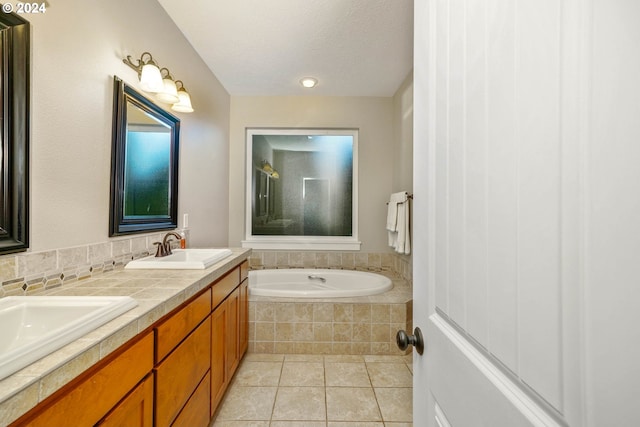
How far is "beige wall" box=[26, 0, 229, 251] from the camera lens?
111 cm

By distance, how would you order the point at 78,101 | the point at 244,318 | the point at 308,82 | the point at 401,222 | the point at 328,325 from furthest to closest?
the point at 308,82 < the point at 401,222 < the point at 328,325 < the point at 244,318 < the point at 78,101

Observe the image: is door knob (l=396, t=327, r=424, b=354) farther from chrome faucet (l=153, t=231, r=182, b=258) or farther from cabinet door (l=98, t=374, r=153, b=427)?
chrome faucet (l=153, t=231, r=182, b=258)

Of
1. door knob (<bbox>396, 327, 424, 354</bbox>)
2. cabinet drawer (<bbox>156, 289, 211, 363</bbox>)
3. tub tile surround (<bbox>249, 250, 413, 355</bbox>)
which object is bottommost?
tub tile surround (<bbox>249, 250, 413, 355</bbox>)

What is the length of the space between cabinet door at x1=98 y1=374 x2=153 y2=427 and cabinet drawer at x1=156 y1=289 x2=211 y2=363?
94mm

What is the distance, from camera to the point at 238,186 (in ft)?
11.3

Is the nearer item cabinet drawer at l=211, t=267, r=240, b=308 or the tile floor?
cabinet drawer at l=211, t=267, r=240, b=308

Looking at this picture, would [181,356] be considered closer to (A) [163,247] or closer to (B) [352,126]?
(A) [163,247]

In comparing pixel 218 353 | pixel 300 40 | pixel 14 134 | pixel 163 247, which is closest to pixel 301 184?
pixel 300 40

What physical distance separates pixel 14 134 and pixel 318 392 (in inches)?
82.2

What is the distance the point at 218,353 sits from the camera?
1.63 metres

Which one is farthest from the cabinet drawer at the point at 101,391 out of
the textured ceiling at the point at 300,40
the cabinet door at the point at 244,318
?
the textured ceiling at the point at 300,40

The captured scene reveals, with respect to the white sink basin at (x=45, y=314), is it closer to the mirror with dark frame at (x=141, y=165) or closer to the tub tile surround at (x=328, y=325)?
the mirror with dark frame at (x=141, y=165)

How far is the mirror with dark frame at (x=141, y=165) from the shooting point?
150 centimetres

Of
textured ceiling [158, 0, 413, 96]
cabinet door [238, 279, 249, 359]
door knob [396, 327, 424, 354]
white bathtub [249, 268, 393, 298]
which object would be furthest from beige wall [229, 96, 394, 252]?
door knob [396, 327, 424, 354]
